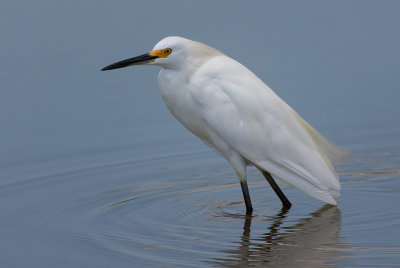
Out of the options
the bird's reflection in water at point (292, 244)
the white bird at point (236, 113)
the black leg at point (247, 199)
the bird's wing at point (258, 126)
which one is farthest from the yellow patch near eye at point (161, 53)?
the bird's reflection in water at point (292, 244)

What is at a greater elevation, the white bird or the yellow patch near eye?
the yellow patch near eye

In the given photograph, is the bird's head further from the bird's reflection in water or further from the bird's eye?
the bird's reflection in water

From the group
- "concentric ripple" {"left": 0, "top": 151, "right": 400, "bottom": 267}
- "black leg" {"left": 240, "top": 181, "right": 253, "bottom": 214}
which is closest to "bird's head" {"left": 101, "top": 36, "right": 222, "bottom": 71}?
"black leg" {"left": 240, "top": 181, "right": 253, "bottom": 214}

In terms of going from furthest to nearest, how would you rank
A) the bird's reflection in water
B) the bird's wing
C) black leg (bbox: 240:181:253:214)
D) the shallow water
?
black leg (bbox: 240:181:253:214) → the bird's wing → the shallow water → the bird's reflection in water

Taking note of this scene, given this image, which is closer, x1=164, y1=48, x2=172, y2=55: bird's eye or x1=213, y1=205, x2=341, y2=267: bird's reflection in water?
x1=213, y1=205, x2=341, y2=267: bird's reflection in water

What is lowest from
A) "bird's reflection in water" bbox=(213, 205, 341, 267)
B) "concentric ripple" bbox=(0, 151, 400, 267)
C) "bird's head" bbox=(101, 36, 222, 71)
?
"bird's reflection in water" bbox=(213, 205, 341, 267)

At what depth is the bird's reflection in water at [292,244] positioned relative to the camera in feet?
14.4

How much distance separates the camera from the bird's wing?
16.8 feet

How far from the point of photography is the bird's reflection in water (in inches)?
173

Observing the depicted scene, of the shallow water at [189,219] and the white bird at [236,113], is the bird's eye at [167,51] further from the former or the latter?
the shallow water at [189,219]

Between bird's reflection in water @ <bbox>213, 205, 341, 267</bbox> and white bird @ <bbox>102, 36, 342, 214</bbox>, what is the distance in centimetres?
18

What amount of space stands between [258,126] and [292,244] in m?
0.83

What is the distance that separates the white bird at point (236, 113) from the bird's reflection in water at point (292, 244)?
0.18 meters

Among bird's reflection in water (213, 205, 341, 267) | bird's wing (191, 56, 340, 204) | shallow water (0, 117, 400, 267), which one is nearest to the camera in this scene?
bird's reflection in water (213, 205, 341, 267)
